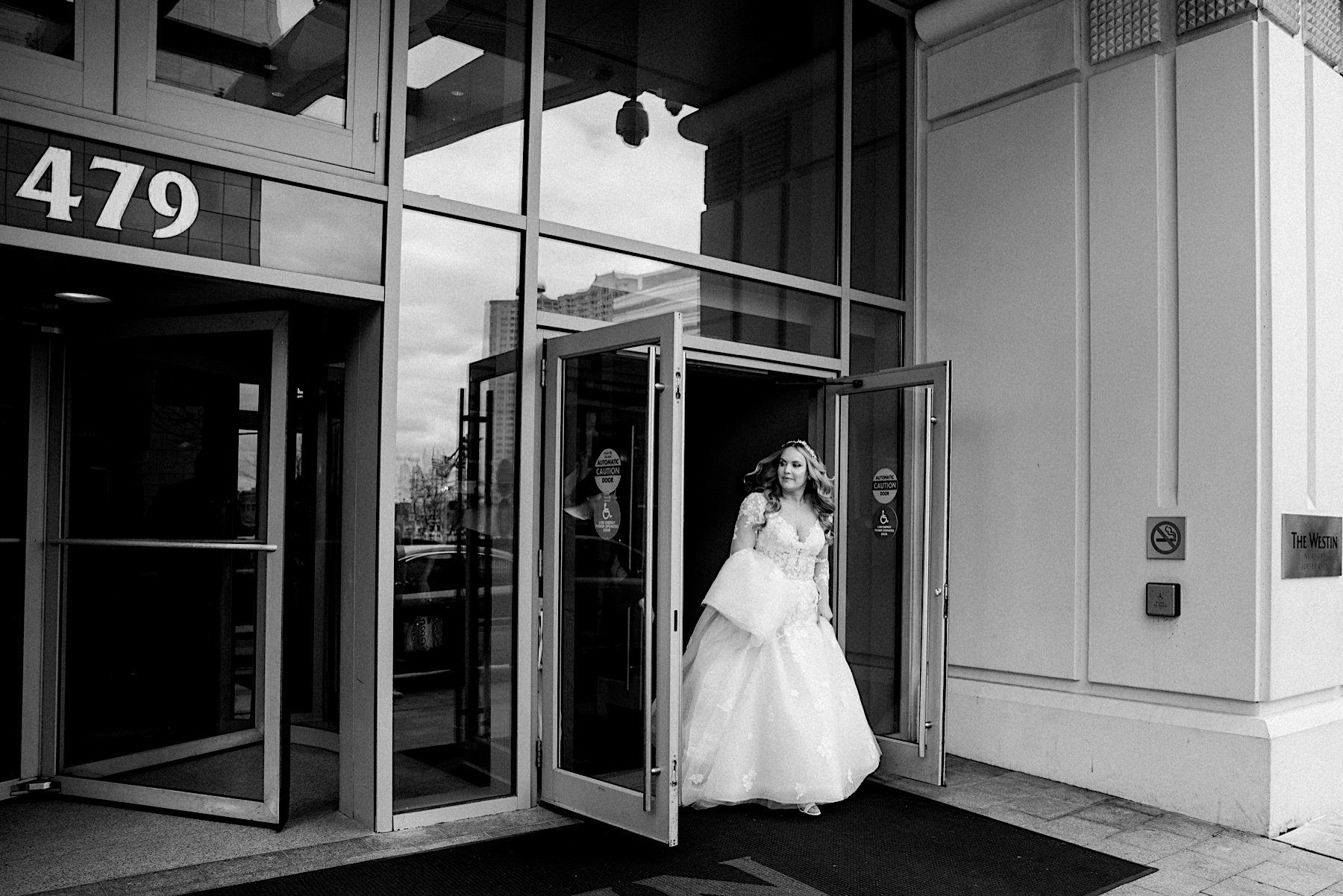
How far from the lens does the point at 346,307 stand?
4598 mm

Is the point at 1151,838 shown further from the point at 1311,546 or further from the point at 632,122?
the point at 632,122

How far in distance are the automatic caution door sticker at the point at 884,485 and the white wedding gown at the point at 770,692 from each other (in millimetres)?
744

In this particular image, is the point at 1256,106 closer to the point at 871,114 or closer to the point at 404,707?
the point at 871,114

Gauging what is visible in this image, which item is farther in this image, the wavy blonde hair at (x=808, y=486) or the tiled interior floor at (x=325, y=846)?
the wavy blonde hair at (x=808, y=486)

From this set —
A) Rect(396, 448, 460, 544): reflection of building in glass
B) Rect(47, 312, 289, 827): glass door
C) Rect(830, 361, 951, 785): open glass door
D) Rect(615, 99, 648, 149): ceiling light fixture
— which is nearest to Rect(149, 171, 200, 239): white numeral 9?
Rect(47, 312, 289, 827): glass door

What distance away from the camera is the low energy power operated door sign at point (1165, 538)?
17.1 ft

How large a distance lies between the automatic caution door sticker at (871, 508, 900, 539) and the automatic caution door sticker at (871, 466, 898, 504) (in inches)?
2.3

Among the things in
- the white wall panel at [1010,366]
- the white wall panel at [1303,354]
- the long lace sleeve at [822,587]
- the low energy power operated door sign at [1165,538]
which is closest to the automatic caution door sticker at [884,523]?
the white wall panel at [1010,366]

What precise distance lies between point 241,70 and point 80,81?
598 mm

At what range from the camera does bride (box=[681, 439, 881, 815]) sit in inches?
192

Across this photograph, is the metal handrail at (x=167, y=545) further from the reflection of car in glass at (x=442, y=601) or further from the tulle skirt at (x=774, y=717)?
the tulle skirt at (x=774, y=717)

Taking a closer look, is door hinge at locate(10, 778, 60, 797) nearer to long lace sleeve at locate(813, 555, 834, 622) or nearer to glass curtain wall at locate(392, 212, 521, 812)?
glass curtain wall at locate(392, 212, 521, 812)

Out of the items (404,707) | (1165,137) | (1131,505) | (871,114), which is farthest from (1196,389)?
(404,707)

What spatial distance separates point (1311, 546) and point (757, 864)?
10.2ft
